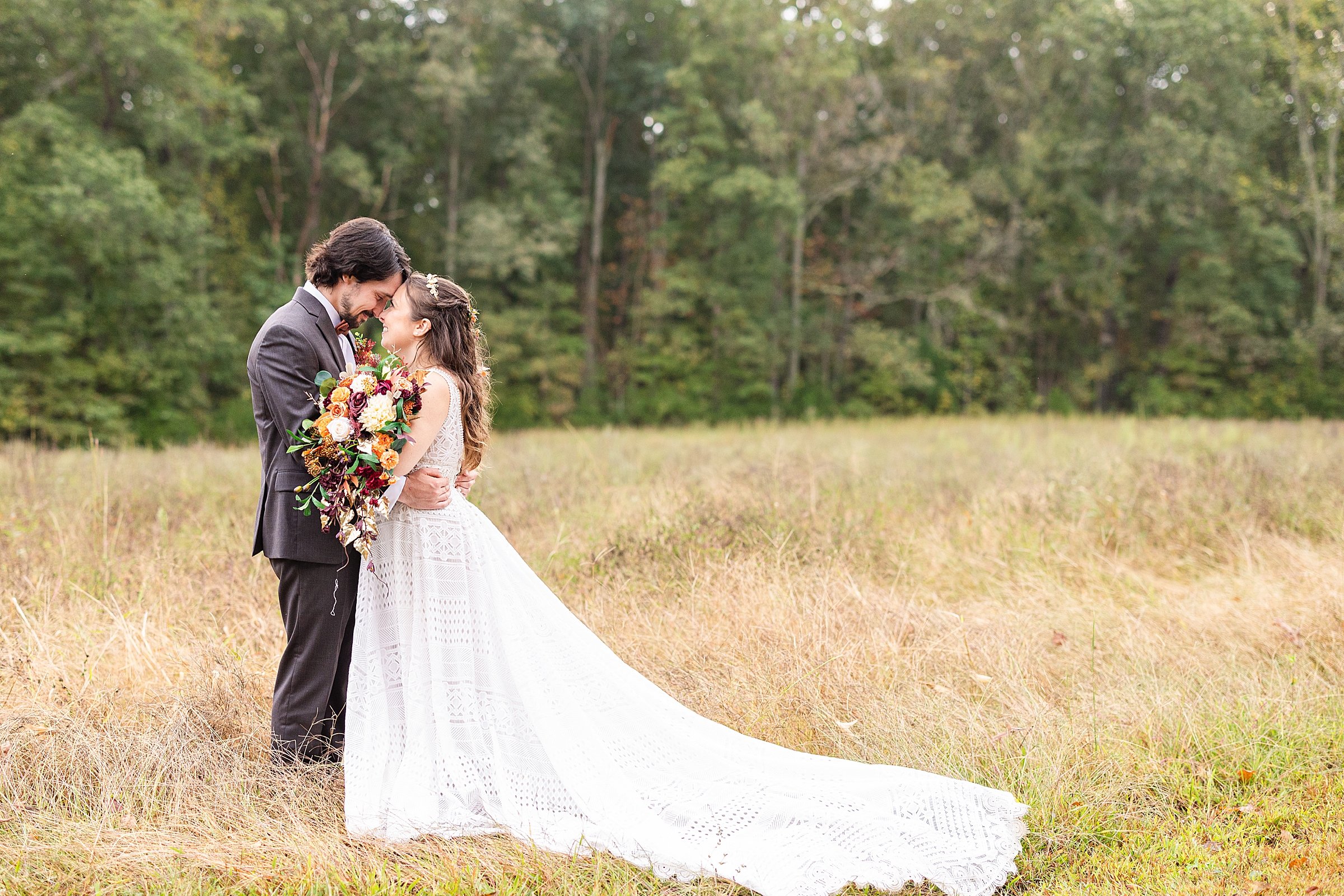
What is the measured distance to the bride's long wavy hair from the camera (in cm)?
371

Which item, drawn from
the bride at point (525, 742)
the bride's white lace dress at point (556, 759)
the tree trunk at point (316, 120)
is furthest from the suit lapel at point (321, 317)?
the tree trunk at point (316, 120)

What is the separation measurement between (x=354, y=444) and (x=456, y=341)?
660 millimetres

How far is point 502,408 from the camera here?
26031mm

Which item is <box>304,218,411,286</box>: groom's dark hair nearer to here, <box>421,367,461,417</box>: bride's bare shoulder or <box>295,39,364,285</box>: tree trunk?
<box>421,367,461,417</box>: bride's bare shoulder

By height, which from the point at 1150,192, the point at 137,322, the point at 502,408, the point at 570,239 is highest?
the point at 1150,192

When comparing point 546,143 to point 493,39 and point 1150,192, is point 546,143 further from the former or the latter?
point 1150,192

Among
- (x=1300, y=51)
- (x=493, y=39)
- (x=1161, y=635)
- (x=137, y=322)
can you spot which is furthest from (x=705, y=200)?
(x=1161, y=635)

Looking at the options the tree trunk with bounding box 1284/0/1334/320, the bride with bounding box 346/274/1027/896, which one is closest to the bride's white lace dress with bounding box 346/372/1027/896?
the bride with bounding box 346/274/1027/896

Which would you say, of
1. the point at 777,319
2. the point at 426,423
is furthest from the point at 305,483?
the point at 777,319

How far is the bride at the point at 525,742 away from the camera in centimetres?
332

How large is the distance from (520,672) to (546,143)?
28048mm

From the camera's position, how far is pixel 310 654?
144 inches

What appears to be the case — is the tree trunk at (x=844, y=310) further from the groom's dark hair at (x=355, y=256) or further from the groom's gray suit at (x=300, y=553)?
the groom's gray suit at (x=300, y=553)

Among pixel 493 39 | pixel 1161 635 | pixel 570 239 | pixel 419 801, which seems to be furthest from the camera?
pixel 570 239
